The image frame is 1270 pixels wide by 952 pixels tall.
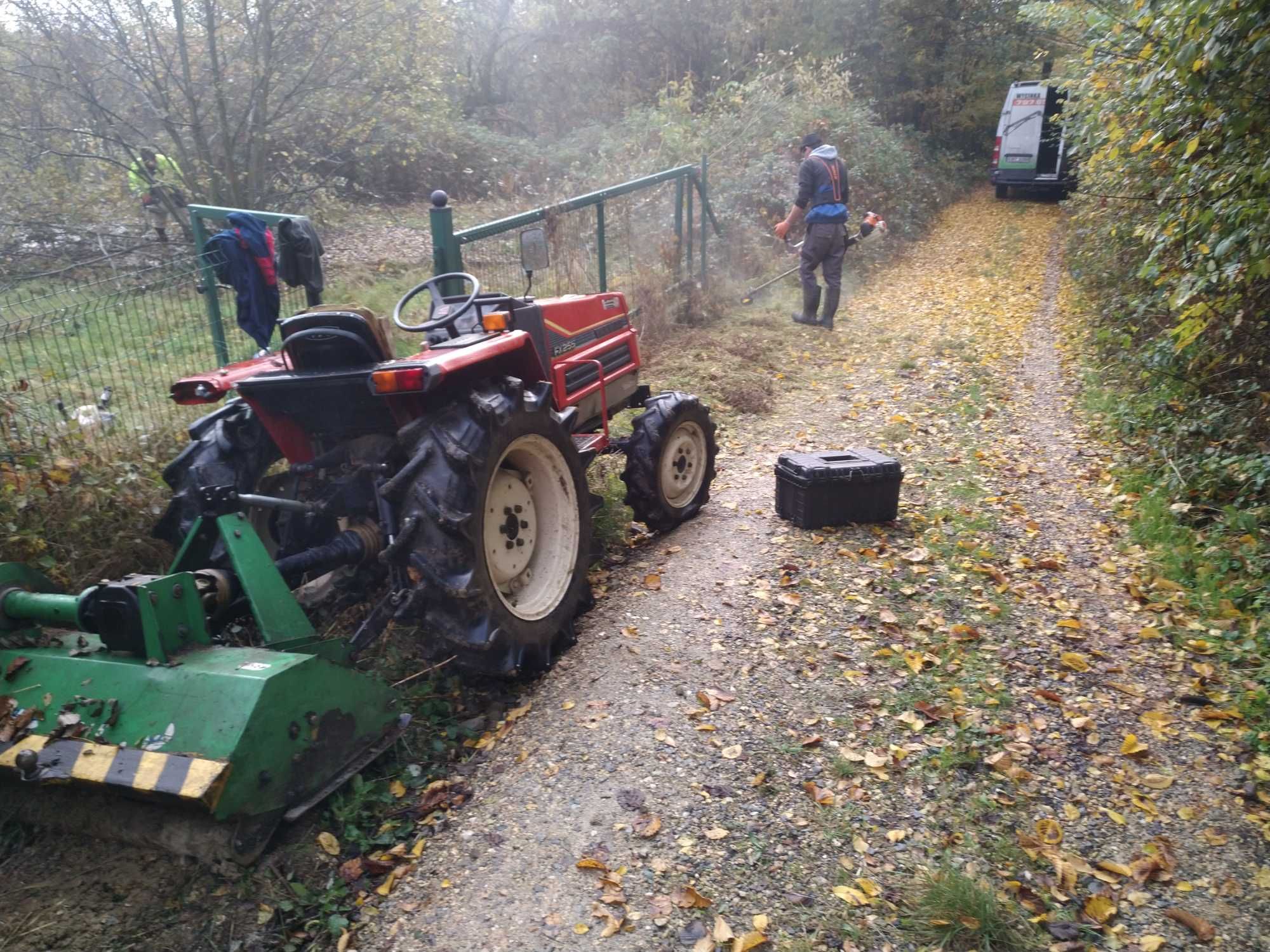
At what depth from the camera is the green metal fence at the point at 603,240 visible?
670cm

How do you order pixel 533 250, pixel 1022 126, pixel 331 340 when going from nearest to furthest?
pixel 331 340
pixel 533 250
pixel 1022 126

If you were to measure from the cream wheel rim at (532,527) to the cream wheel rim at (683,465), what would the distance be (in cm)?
112

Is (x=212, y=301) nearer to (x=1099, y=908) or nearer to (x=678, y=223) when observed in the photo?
(x=1099, y=908)

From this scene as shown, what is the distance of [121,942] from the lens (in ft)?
8.39

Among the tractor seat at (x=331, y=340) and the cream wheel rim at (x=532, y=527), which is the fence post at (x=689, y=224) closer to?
the cream wheel rim at (x=532, y=527)

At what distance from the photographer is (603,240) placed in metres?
8.73

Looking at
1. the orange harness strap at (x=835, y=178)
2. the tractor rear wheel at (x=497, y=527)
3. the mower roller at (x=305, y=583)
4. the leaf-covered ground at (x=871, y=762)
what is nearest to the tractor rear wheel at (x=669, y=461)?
the leaf-covered ground at (x=871, y=762)

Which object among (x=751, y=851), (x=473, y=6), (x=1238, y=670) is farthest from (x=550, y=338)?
(x=473, y=6)

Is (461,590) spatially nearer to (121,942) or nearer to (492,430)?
(492,430)

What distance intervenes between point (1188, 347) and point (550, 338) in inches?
176

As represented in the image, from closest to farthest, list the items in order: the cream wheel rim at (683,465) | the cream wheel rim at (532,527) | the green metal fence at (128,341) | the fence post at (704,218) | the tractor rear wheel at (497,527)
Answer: the tractor rear wheel at (497,527) → the cream wheel rim at (532,527) → the green metal fence at (128,341) → the cream wheel rim at (683,465) → the fence post at (704,218)

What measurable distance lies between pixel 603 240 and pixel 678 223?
7.68 feet

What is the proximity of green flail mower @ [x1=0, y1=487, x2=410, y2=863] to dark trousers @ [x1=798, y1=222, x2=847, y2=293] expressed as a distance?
28.8ft

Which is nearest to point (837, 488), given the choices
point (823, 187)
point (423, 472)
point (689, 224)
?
point (423, 472)
